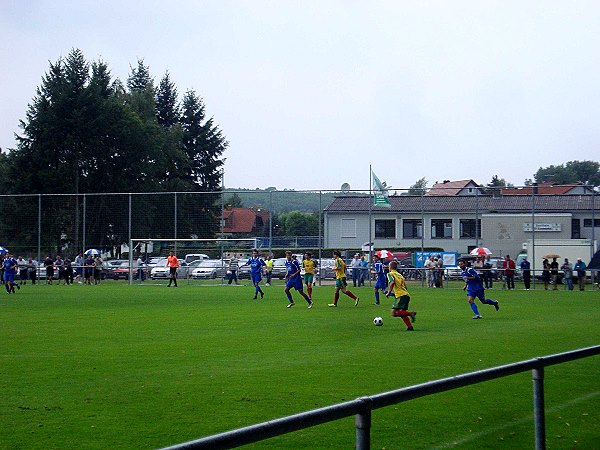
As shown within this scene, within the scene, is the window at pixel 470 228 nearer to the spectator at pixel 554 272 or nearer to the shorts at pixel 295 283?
the spectator at pixel 554 272

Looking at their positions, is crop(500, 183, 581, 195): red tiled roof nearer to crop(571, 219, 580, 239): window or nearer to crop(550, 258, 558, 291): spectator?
crop(571, 219, 580, 239): window

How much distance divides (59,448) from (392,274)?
13.6 metres

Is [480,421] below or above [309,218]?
below

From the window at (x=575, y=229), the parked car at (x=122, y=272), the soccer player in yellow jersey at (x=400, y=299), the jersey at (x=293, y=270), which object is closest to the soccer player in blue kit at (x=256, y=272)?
the jersey at (x=293, y=270)

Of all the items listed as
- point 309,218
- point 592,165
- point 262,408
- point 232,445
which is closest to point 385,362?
point 262,408

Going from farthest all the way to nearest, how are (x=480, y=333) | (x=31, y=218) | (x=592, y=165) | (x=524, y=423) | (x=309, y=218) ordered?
(x=592, y=165) → (x=31, y=218) → (x=309, y=218) → (x=480, y=333) → (x=524, y=423)

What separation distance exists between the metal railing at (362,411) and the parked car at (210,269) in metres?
44.4

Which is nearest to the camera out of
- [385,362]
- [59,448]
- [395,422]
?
[395,422]

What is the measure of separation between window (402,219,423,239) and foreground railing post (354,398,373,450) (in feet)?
149

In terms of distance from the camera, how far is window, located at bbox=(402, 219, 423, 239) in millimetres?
49500

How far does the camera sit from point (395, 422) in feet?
20.2

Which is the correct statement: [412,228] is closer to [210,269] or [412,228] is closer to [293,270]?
[210,269]

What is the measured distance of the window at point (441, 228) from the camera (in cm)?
4988

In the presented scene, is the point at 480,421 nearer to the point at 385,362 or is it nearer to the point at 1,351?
the point at 385,362
